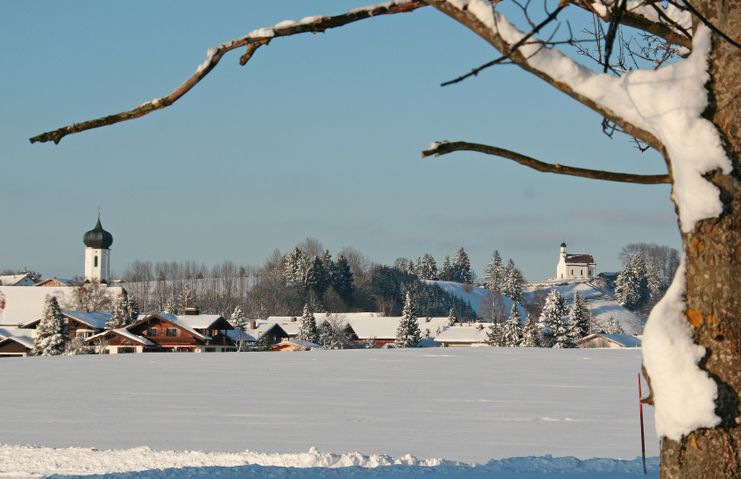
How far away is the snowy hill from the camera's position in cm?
13475

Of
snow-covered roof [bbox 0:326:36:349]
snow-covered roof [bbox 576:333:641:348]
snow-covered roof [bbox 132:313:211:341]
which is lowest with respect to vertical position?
snow-covered roof [bbox 576:333:641:348]

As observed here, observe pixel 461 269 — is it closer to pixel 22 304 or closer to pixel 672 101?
pixel 22 304

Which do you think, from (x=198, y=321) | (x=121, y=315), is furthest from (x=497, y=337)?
(x=121, y=315)

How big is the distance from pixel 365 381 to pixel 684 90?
25.7m

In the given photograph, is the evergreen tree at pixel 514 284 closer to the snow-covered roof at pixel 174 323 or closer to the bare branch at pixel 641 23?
the snow-covered roof at pixel 174 323

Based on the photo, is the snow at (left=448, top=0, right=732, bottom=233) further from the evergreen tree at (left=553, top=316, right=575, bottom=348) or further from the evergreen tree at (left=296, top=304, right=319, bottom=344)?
the evergreen tree at (left=296, top=304, right=319, bottom=344)

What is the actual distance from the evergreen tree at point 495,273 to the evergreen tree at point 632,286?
2470cm

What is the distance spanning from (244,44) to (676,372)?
2041 mm

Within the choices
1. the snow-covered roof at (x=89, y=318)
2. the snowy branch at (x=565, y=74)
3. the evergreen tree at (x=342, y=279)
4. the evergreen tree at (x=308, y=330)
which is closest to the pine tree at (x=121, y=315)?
the snow-covered roof at (x=89, y=318)

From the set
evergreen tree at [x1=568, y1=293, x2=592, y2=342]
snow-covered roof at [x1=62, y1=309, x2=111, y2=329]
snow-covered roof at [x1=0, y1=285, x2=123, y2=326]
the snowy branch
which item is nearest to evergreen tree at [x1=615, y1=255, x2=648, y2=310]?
evergreen tree at [x1=568, y1=293, x2=592, y2=342]

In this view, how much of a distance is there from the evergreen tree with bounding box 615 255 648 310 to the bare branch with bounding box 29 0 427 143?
490 ft

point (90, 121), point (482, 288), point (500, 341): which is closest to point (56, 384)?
point (90, 121)

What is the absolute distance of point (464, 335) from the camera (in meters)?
86.0

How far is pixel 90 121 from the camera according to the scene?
12.6ft
